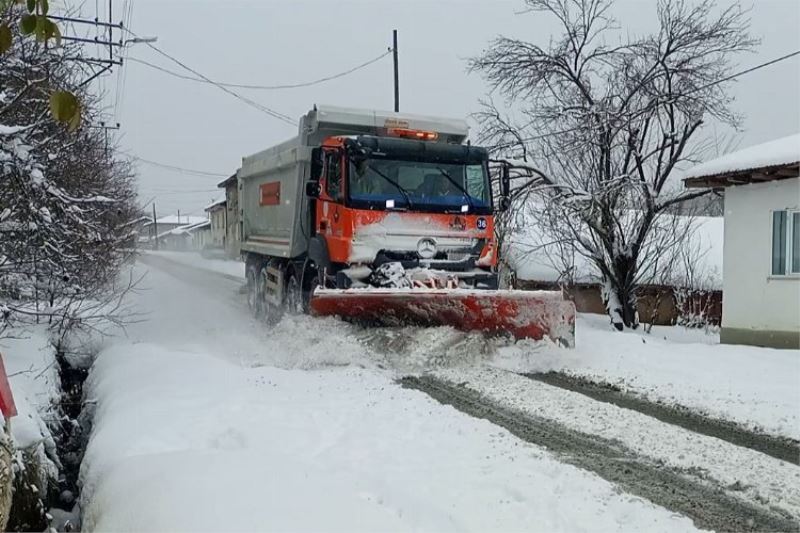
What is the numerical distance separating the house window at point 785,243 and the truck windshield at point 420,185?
18.6ft

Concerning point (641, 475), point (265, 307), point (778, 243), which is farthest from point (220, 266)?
point (641, 475)

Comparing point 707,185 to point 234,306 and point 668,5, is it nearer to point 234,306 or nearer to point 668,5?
point 668,5

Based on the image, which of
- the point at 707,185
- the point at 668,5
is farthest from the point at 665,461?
the point at 668,5

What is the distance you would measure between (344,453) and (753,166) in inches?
385

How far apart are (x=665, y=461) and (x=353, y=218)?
17.9ft

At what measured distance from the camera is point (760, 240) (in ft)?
39.9

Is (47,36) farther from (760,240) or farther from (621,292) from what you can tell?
(621,292)

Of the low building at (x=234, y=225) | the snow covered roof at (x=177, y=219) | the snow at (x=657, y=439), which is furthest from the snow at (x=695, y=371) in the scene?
the snow covered roof at (x=177, y=219)

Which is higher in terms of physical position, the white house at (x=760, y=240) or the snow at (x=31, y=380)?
the white house at (x=760, y=240)

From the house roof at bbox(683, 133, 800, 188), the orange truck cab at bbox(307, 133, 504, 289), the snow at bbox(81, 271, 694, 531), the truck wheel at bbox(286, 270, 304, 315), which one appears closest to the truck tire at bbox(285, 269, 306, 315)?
the truck wheel at bbox(286, 270, 304, 315)

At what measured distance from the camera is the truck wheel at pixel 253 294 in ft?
44.9

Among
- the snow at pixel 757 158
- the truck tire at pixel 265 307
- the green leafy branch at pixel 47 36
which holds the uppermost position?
the snow at pixel 757 158

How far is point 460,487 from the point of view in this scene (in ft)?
12.6

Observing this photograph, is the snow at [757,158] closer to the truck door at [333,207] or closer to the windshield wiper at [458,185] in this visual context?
the windshield wiper at [458,185]
